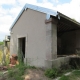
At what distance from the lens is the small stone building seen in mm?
6879

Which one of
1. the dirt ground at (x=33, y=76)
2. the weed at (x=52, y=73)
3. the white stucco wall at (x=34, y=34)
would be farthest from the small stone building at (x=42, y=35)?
the dirt ground at (x=33, y=76)

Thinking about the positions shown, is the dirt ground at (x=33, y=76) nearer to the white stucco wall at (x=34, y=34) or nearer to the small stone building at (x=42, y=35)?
the small stone building at (x=42, y=35)

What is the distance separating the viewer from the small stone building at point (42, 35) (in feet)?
22.6

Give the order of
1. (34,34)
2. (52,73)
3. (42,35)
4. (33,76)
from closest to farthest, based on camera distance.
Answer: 1. (33,76)
2. (52,73)
3. (42,35)
4. (34,34)

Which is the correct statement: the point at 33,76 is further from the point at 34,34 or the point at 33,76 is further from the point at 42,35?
the point at 34,34

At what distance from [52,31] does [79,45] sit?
4.44 metres

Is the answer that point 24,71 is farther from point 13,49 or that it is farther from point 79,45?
point 79,45

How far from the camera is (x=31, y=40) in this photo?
27.5ft

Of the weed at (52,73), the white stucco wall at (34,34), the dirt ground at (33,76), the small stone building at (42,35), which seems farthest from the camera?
the white stucco wall at (34,34)

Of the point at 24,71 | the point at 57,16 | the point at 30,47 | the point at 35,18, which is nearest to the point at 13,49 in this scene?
the point at 30,47

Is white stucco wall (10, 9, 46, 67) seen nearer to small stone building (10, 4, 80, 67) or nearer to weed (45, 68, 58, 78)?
small stone building (10, 4, 80, 67)

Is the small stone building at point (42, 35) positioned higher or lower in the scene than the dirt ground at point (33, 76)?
higher

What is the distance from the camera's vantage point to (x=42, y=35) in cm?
744

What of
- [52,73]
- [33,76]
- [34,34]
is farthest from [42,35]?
[33,76]
